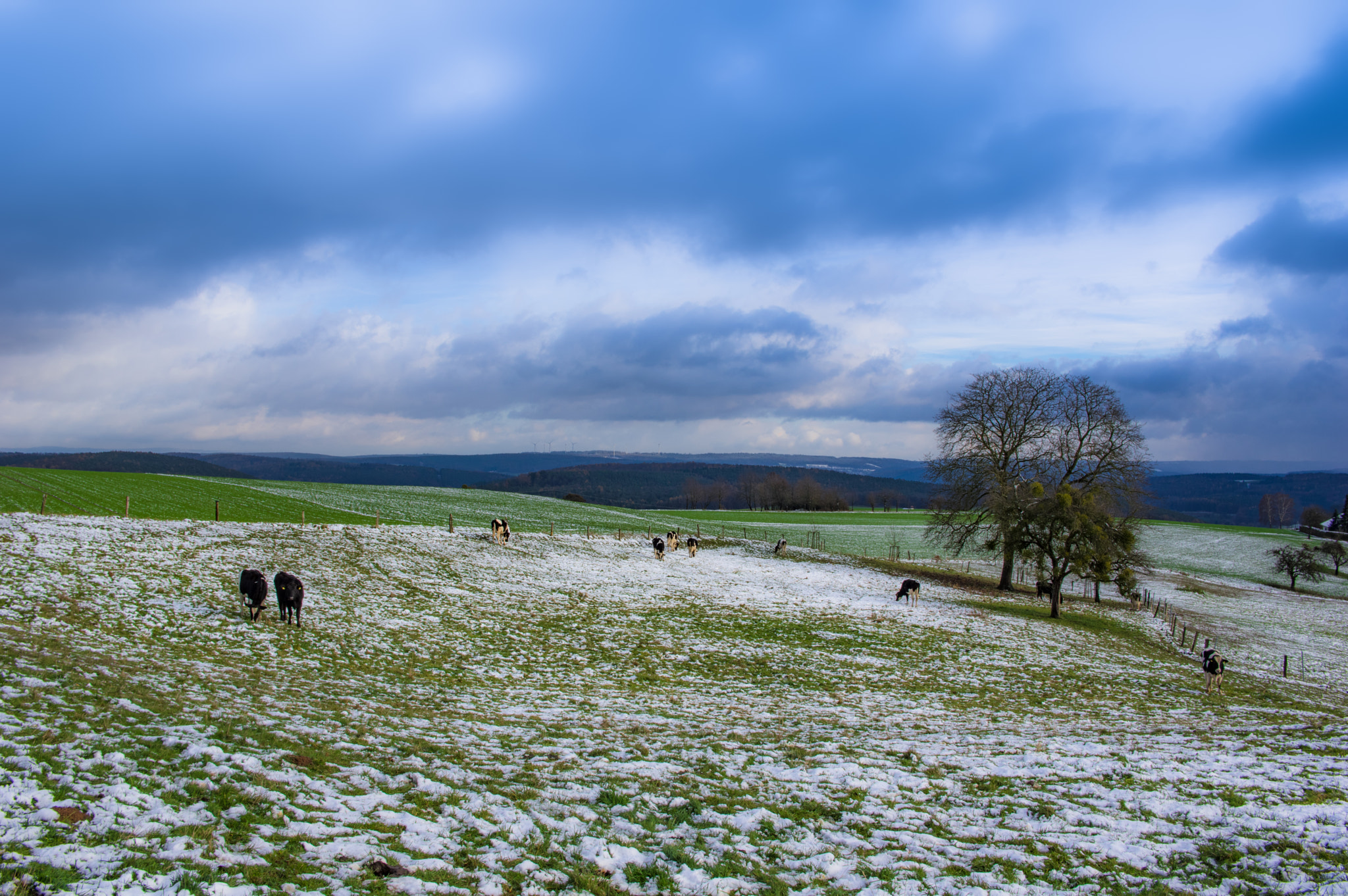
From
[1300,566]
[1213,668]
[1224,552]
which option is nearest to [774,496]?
[1224,552]

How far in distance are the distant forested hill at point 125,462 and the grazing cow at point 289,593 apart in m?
107

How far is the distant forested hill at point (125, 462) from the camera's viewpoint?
114312mm

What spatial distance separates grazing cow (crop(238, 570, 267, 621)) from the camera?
18203 mm

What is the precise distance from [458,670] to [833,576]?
2847 centimetres

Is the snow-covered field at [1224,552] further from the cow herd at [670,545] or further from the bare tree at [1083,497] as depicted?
the cow herd at [670,545]

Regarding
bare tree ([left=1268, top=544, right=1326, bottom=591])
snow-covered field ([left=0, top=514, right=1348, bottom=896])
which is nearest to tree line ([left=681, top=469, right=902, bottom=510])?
bare tree ([left=1268, top=544, right=1326, bottom=591])

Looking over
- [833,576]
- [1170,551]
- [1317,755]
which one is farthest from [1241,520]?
[1317,755]

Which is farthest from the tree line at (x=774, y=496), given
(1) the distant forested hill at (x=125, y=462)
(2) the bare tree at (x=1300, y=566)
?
(1) the distant forested hill at (x=125, y=462)

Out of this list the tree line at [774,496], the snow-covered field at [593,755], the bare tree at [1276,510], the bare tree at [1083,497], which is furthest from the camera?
the bare tree at [1276,510]

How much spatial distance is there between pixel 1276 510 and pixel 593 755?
717 feet

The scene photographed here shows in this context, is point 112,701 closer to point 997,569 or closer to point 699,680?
point 699,680

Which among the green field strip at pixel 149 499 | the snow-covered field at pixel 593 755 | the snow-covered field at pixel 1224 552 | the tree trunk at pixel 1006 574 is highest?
the green field strip at pixel 149 499

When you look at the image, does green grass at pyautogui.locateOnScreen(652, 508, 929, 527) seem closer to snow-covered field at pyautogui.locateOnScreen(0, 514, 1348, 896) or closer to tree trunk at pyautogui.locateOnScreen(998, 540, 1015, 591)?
tree trunk at pyautogui.locateOnScreen(998, 540, 1015, 591)

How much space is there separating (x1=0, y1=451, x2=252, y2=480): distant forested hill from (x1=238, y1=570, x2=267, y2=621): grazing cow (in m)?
107
